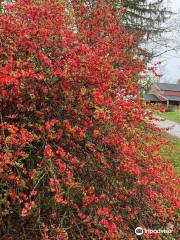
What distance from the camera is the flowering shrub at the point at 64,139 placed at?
3.04 m

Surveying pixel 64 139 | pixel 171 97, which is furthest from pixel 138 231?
pixel 171 97

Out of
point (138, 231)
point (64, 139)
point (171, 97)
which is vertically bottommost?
point (171, 97)

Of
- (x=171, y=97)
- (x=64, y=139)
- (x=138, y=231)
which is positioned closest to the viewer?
(x=64, y=139)

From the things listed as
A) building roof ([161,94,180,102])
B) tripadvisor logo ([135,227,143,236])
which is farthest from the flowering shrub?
building roof ([161,94,180,102])

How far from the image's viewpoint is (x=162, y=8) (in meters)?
18.0

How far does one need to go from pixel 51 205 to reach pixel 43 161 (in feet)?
2.04

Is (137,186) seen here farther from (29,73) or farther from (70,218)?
(29,73)

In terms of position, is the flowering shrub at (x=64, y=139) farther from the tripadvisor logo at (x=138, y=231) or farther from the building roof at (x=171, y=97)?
the building roof at (x=171, y=97)

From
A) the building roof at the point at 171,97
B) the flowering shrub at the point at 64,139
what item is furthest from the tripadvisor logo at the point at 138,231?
the building roof at the point at 171,97

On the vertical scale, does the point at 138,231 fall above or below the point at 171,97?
Result: above

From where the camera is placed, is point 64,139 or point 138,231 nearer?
point 64,139

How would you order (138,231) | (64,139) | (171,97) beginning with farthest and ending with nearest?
(171,97) → (138,231) → (64,139)

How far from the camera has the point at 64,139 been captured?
10.9 ft

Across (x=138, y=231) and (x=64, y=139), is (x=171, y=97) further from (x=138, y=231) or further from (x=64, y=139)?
(x=64, y=139)
